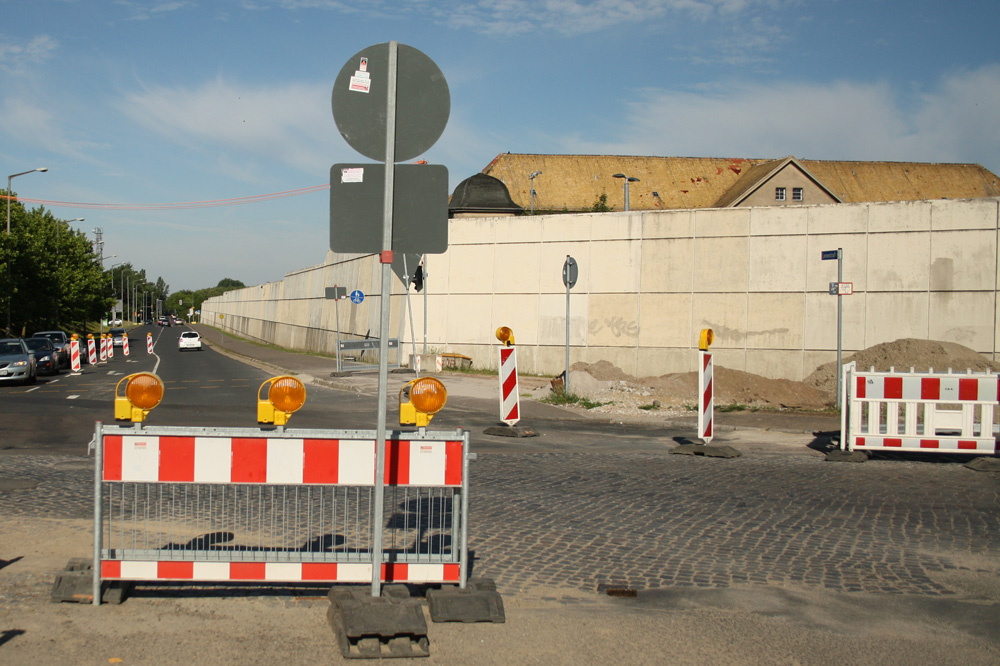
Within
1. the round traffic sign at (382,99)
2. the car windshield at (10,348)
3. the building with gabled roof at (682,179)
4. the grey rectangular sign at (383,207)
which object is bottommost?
the car windshield at (10,348)

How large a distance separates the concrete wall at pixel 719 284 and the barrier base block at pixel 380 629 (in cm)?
2023

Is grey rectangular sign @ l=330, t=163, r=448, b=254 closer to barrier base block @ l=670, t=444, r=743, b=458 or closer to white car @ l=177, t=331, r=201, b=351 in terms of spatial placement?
barrier base block @ l=670, t=444, r=743, b=458

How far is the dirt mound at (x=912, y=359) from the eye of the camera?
1955 cm

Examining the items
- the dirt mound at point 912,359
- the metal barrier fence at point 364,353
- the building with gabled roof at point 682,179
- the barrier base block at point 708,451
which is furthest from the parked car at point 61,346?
the building with gabled roof at point 682,179

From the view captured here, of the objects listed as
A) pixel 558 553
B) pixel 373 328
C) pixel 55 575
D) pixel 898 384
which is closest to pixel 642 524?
pixel 558 553

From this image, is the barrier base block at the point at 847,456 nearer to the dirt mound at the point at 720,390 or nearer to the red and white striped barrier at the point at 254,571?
the dirt mound at the point at 720,390

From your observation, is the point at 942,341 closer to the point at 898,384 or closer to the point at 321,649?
the point at 898,384

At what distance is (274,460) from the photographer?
4758mm

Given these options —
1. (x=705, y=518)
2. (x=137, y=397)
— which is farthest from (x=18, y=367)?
(x=137, y=397)

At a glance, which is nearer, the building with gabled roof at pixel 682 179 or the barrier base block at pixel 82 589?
the barrier base block at pixel 82 589

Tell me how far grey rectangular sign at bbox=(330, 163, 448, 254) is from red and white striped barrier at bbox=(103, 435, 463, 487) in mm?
1128

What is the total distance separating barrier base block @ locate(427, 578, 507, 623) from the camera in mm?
4723

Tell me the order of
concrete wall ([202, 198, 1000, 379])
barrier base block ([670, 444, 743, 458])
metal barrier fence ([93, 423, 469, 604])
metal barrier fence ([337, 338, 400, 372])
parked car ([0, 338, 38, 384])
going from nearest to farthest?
metal barrier fence ([93, 423, 469, 604])
barrier base block ([670, 444, 743, 458])
concrete wall ([202, 198, 1000, 379])
parked car ([0, 338, 38, 384])
metal barrier fence ([337, 338, 400, 372])

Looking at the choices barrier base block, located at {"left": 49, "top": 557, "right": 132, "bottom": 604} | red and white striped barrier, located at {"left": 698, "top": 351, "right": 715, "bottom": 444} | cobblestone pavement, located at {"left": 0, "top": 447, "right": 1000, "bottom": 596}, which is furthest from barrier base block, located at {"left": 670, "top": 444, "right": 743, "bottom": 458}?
barrier base block, located at {"left": 49, "top": 557, "right": 132, "bottom": 604}
